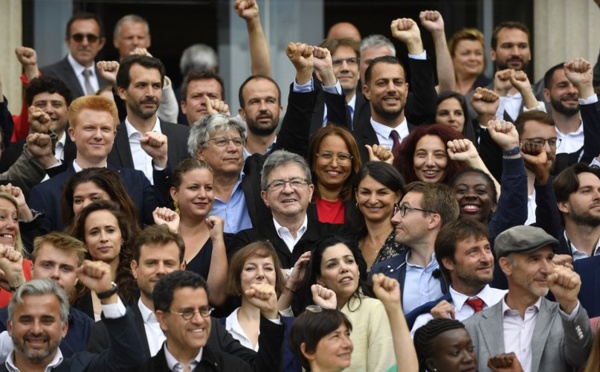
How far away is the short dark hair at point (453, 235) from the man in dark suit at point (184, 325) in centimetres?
171

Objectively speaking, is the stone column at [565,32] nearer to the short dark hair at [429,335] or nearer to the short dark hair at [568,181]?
the short dark hair at [568,181]

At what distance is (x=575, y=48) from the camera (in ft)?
60.6

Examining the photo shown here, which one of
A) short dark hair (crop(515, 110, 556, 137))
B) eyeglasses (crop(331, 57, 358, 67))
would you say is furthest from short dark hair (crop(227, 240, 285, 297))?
eyeglasses (crop(331, 57, 358, 67))

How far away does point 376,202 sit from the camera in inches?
522

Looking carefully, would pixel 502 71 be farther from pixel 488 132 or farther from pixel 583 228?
pixel 583 228

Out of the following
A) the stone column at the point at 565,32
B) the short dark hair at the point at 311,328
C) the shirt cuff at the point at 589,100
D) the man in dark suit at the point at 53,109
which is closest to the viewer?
the short dark hair at the point at 311,328

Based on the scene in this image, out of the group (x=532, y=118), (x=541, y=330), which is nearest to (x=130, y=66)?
(x=532, y=118)

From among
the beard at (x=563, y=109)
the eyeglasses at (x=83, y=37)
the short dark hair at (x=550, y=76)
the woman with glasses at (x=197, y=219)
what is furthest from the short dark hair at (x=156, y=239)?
the eyeglasses at (x=83, y=37)

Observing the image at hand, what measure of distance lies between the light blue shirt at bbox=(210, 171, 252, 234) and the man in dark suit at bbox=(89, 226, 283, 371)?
1.69 m

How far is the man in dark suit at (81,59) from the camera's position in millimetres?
17328

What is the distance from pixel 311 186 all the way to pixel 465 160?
1.14m

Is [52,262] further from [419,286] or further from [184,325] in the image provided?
[419,286]

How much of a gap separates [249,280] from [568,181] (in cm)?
249

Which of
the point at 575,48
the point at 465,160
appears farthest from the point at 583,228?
the point at 575,48
